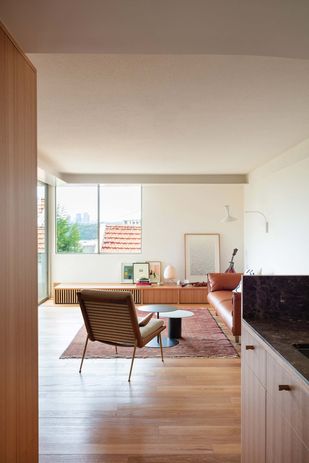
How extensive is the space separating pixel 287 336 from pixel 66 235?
6.69 m

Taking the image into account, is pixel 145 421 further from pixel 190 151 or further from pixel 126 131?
pixel 190 151

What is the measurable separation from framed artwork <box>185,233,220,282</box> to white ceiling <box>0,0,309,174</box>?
2406mm

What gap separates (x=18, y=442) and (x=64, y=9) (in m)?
1.81

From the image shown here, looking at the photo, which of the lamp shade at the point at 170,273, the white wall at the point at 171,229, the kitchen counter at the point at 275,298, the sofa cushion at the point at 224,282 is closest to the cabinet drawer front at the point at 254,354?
the kitchen counter at the point at 275,298

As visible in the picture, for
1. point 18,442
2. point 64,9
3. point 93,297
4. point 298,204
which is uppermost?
point 64,9

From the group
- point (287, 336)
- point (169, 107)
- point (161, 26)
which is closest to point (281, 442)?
point (287, 336)

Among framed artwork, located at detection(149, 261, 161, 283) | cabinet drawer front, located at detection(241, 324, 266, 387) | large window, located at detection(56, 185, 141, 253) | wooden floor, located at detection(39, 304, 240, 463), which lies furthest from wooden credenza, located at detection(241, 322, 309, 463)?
large window, located at detection(56, 185, 141, 253)

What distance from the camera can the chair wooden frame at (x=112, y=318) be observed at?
371 centimetres

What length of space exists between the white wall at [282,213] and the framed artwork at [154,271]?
1.86 meters

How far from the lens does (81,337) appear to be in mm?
5211

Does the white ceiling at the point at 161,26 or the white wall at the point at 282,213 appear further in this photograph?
the white wall at the point at 282,213

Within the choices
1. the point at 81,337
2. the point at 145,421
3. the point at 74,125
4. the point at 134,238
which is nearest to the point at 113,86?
the point at 74,125

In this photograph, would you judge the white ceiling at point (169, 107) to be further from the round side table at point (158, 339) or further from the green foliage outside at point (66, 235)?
the green foliage outside at point (66, 235)

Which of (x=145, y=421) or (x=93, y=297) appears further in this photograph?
(x=93, y=297)
